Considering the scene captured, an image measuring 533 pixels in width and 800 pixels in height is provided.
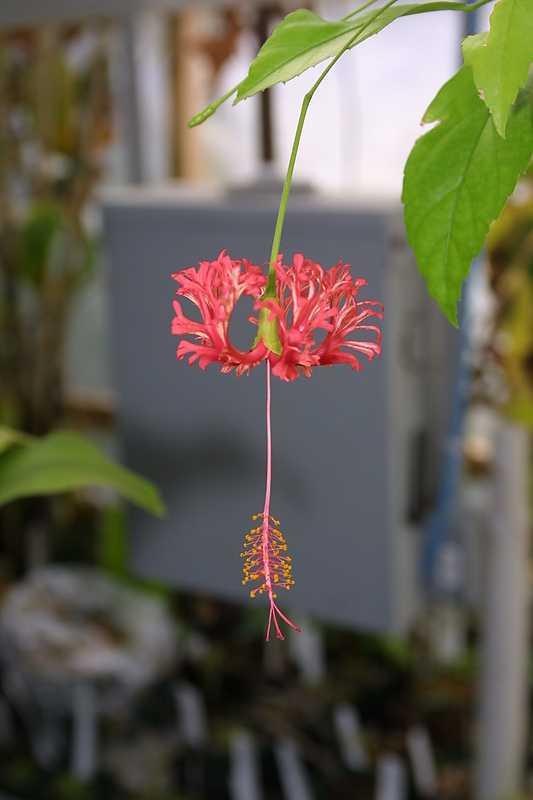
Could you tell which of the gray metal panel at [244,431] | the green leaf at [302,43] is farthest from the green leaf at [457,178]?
the gray metal panel at [244,431]

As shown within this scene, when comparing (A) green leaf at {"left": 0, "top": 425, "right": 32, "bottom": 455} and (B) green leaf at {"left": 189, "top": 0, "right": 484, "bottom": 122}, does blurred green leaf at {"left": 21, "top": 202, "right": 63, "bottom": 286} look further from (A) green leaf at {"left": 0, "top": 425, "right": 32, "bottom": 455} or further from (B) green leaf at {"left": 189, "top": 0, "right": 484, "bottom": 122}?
(B) green leaf at {"left": 189, "top": 0, "right": 484, "bottom": 122}

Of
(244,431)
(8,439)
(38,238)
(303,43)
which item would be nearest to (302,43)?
(303,43)

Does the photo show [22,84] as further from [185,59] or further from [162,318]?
[162,318]

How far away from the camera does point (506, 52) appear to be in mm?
208

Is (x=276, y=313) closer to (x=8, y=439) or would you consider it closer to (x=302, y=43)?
(x=302, y=43)

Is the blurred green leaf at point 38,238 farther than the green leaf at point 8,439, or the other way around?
the blurred green leaf at point 38,238

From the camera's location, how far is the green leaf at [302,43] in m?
0.22

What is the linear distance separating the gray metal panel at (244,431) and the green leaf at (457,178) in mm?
602

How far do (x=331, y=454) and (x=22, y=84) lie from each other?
30.7 inches

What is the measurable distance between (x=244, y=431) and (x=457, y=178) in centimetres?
76

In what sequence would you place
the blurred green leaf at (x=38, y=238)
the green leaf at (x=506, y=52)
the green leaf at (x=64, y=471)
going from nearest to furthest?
1. the green leaf at (x=506, y=52)
2. the green leaf at (x=64, y=471)
3. the blurred green leaf at (x=38, y=238)

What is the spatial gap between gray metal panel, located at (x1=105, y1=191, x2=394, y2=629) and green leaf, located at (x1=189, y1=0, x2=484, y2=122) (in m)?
0.62

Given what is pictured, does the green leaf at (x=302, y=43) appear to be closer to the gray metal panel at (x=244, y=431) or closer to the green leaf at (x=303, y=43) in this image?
the green leaf at (x=303, y=43)

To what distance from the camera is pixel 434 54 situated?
1180mm
